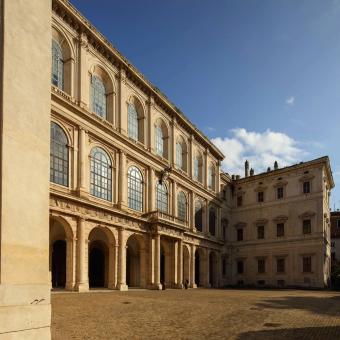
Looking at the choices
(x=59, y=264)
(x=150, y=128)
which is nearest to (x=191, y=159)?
(x=150, y=128)

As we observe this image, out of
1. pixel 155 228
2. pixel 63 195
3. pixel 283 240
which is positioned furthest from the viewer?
pixel 283 240

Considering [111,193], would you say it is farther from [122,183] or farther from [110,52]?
[110,52]

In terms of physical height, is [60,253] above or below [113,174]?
below

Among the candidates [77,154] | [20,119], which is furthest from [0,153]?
[77,154]

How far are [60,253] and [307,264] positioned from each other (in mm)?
29790

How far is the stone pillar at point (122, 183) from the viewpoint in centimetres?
3328

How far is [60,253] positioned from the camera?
31.8 metres

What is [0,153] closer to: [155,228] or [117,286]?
[117,286]

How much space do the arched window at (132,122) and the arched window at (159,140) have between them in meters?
3.69

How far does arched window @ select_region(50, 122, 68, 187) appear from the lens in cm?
2701

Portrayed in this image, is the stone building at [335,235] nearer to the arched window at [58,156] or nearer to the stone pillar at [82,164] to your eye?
the stone pillar at [82,164]

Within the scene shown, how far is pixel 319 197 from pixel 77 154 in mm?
31333

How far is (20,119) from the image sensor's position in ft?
22.0

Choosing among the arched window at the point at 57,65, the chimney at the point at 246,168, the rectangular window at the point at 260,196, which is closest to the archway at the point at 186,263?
the rectangular window at the point at 260,196
